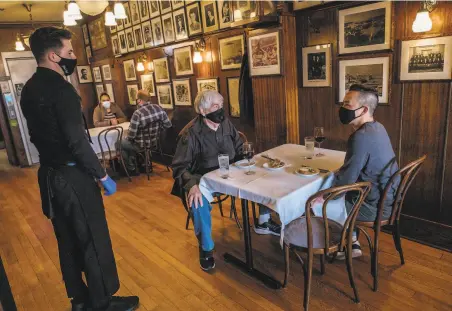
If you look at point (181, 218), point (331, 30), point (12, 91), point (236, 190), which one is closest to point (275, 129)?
point (331, 30)

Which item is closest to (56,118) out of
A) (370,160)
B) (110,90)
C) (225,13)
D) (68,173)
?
(68,173)

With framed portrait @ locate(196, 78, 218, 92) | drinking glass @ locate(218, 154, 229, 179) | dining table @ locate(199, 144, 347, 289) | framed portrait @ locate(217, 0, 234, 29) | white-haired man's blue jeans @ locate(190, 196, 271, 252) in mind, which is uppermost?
framed portrait @ locate(217, 0, 234, 29)

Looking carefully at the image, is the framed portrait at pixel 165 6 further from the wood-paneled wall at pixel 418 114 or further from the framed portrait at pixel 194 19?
the wood-paneled wall at pixel 418 114

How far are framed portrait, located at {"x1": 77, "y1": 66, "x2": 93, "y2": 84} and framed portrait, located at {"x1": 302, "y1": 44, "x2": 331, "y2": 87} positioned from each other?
6.08 meters

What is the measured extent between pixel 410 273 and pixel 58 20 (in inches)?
320

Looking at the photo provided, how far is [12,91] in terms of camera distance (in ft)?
21.9

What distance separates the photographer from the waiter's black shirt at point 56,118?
186 centimetres

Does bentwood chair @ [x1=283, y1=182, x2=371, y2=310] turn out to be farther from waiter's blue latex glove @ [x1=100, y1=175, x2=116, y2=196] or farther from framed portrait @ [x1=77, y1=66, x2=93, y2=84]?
framed portrait @ [x1=77, y1=66, x2=93, y2=84]

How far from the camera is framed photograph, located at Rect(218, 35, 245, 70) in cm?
420

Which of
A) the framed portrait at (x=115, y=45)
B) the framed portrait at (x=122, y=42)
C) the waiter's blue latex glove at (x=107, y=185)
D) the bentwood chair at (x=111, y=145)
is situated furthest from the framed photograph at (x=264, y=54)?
the framed portrait at (x=115, y=45)

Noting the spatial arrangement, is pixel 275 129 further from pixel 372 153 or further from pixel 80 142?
pixel 80 142

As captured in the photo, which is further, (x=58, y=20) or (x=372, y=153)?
(x=58, y=20)

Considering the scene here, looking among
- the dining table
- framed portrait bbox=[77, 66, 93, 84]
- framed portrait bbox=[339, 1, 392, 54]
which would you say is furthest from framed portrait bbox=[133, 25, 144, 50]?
the dining table

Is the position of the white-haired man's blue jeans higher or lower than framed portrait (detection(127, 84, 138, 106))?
lower
